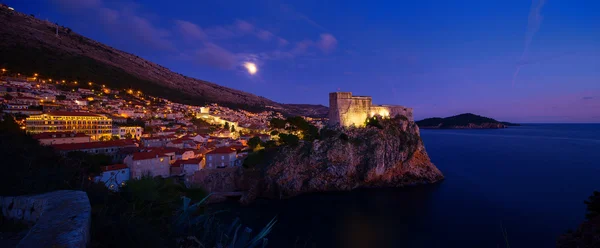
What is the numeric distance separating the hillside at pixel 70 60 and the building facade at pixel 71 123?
28.4 metres

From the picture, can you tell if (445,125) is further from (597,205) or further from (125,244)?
(125,244)

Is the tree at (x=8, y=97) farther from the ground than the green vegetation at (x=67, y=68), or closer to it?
closer to it

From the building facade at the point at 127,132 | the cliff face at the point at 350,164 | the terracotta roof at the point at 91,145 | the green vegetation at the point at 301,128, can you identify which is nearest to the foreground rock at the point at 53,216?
the cliff face at the point at 350,164

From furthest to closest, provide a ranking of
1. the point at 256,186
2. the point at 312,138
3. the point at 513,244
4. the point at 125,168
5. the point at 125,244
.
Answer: the point at 312,138
the point at 256,186
the point at 125,168
the point at 513,244
the point at 125,244

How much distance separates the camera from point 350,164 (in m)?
21.1

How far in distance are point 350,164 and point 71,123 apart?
2597 centimetres

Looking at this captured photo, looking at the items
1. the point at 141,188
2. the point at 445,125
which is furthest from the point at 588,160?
the point at 445,125

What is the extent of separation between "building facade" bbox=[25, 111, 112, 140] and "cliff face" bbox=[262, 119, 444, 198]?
1899 centimetres

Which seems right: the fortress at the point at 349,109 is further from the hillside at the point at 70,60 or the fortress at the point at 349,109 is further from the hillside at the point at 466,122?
the hillside at the point at 466,122

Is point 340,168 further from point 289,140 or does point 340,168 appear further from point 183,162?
point 183,162

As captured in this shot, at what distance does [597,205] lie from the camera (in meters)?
9.41

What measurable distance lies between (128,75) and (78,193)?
243 feet

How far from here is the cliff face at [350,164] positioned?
64.5ft

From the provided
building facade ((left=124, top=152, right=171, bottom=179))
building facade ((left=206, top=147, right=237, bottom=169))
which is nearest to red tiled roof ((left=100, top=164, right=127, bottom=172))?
building facade ((left=124, top=152, right=171, bottom=179))
